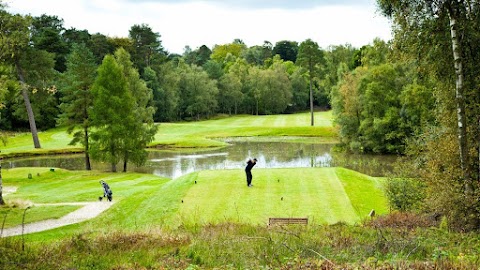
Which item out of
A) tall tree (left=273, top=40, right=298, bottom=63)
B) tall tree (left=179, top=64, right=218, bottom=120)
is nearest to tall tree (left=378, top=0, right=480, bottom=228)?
tall tree (left=179, top=64, right=218, bottom=120)

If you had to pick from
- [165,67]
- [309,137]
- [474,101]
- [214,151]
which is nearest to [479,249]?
[474,101]

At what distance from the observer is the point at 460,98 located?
Answer: 1324 cm

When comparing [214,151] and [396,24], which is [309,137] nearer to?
[214,151]

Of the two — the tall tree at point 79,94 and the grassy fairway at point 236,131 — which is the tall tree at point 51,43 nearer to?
the grassy fairway at point 236,131

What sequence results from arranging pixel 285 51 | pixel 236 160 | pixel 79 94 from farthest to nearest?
pixel 285 51 → pixel 236 160 → pixel 79 94

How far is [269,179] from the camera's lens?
2522 cm

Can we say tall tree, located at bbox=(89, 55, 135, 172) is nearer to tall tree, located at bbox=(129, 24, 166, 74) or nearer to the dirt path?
the dirt path

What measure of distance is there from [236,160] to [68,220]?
2463 cm

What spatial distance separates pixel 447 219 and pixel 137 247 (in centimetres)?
917

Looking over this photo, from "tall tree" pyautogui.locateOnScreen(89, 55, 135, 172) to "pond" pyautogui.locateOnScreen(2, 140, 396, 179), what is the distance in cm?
360

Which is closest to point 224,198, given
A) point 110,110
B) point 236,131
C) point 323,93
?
point 110,110

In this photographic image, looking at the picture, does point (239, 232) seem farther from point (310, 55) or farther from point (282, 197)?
point (310, 55)

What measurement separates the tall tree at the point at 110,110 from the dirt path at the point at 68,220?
13.7 m

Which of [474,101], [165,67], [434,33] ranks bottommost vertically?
[474,101]
